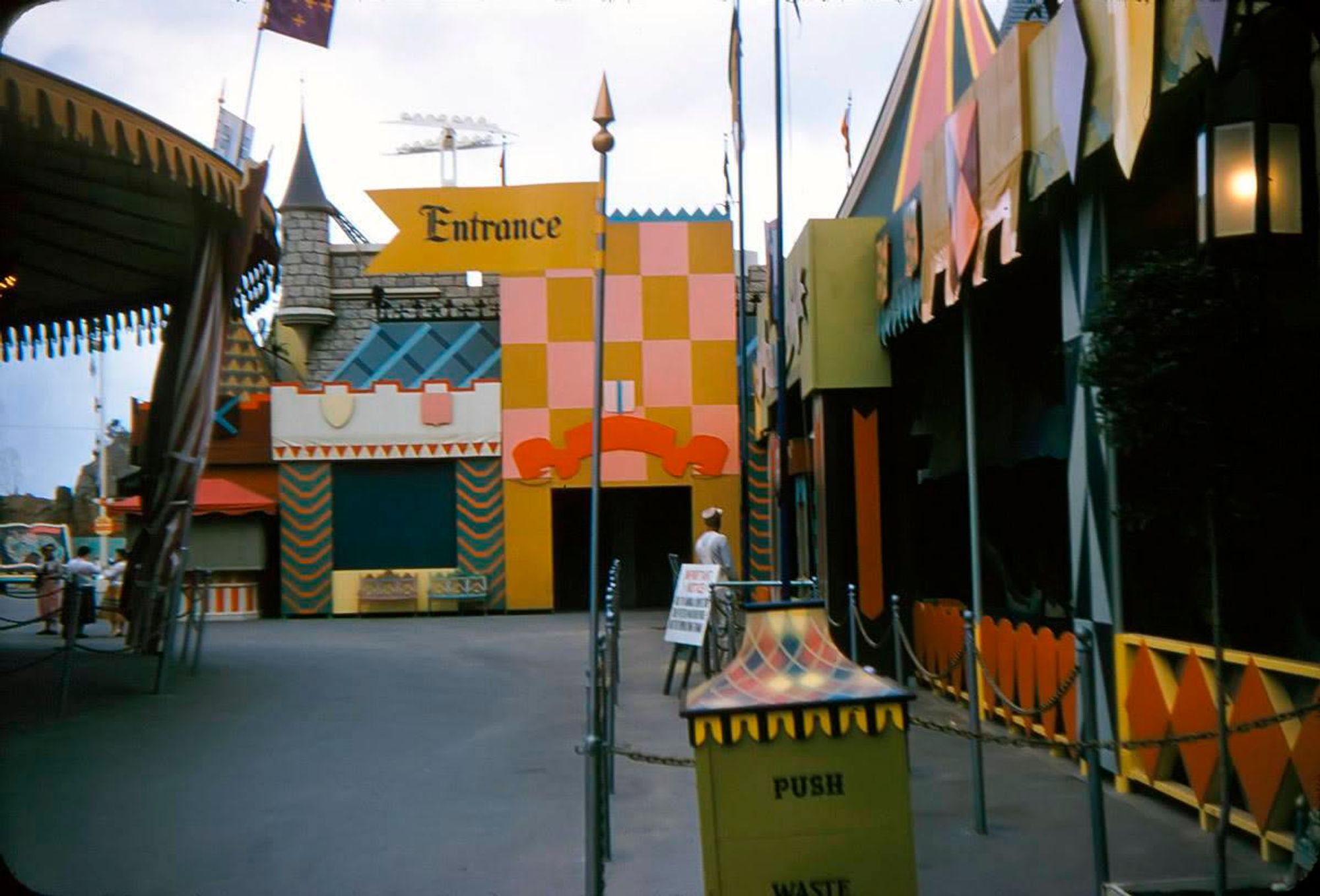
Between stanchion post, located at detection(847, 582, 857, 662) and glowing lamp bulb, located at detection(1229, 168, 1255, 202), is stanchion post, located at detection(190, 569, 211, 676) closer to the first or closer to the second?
stanchion post, located at detection(847, 582, 857, 662)

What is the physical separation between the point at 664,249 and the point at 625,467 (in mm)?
4093

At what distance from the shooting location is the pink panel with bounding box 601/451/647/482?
907 inches

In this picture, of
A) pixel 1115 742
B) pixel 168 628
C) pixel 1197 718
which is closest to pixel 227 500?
pixel 168 628

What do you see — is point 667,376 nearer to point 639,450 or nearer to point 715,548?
point 639,450

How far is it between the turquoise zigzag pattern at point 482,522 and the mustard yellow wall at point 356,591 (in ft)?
1.66

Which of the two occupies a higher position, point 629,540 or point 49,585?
point 629,540

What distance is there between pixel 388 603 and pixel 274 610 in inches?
97.2

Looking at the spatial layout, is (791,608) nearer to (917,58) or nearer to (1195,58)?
(1195,58)

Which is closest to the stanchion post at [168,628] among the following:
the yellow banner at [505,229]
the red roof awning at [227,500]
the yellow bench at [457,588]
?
the yellow banner at [505,229]

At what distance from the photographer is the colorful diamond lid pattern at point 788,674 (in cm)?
443

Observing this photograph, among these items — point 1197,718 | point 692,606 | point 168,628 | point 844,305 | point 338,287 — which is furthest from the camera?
→ point 338,287

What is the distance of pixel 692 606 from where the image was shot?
12.0 metres

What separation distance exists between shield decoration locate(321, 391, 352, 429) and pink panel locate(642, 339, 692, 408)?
17.6 feet

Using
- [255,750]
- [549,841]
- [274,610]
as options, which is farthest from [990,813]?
[274,610]
